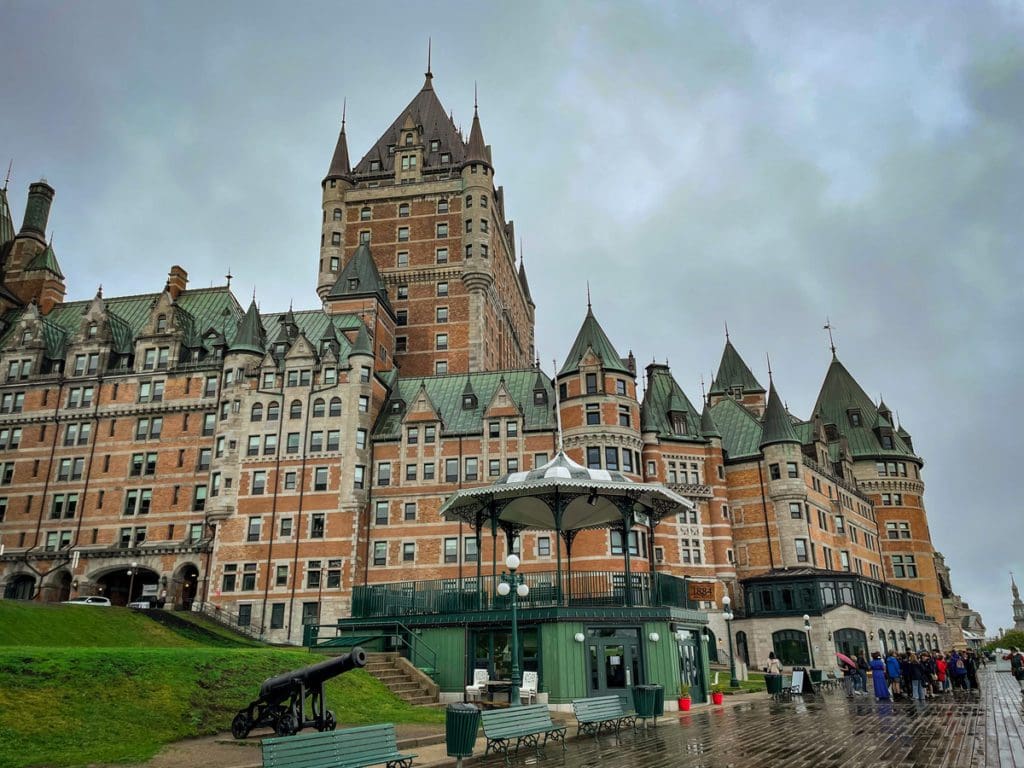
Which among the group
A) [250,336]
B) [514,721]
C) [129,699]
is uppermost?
[250,336]

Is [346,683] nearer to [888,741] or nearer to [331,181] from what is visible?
[888,741]

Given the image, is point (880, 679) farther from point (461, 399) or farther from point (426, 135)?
point (426, 135)

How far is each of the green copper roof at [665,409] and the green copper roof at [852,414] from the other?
28966 millimetres

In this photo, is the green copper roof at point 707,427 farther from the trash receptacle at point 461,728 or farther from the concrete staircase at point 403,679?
the trash receptacle at point 461,728

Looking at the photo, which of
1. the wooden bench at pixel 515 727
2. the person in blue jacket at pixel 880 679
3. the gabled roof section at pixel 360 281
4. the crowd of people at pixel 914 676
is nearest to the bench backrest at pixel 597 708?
the wooden bench at pixel 515 727

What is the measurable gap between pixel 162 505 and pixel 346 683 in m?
41.5

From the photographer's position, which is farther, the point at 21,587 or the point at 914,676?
the point at 21,587

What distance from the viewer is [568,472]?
29500mm

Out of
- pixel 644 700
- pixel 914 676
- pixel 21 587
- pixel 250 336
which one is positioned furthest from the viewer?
pixel 250 336

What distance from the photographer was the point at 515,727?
666 inches

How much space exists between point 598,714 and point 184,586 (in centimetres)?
4748

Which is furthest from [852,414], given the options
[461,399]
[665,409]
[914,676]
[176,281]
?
[176,281]

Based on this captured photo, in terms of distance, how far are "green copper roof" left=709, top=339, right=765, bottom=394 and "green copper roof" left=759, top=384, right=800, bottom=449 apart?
78.0ft

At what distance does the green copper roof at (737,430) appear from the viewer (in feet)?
219
